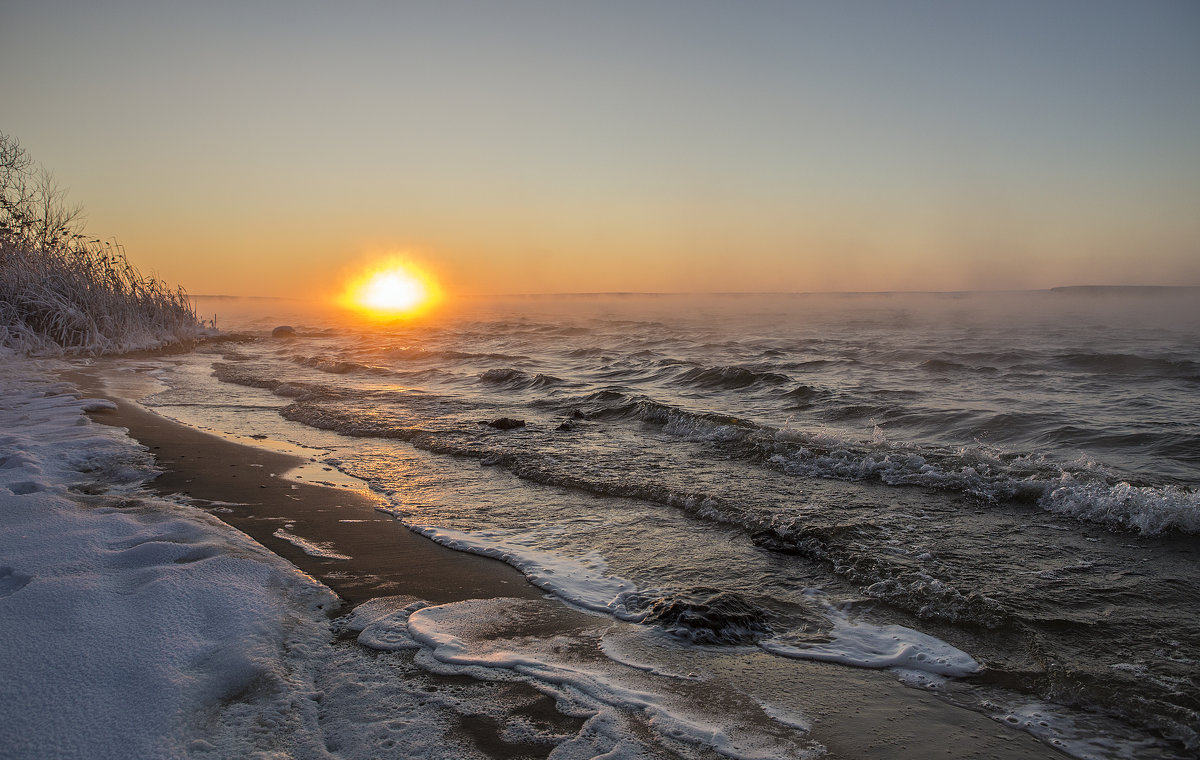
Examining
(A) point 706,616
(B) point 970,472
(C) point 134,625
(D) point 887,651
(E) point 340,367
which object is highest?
(E) point 340,367

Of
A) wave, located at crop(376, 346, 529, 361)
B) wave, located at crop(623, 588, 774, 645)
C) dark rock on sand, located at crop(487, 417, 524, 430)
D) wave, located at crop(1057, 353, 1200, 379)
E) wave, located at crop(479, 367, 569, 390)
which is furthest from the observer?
wave, located at crop(376, 346, 529, 361)

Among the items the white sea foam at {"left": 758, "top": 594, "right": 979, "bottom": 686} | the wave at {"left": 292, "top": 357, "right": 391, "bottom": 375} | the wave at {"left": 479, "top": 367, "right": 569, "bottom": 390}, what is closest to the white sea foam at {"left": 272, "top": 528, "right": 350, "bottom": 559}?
the white sea foam at {"left": 758, "top": 594, "right": 979, "bottom": 686}

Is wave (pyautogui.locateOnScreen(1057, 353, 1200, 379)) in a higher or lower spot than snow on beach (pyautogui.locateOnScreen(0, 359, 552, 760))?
higher

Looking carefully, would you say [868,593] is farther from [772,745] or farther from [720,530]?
[772,745]

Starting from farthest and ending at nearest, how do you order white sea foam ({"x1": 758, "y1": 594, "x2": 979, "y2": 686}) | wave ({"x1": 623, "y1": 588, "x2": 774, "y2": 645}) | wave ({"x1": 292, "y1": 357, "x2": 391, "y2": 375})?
wave ({"x1": 292, "y1": 357, "x2": 391, "y2": 375}) < wave ({"x1": 623, "y1": 588, "x2": 774, "y2": 645}) < white sea foam ({"x1": 758, "y1": 594, "x2": 979, "y2": 686})

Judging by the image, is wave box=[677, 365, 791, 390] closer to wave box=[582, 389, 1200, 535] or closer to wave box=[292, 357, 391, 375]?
wave box=[582, 389, 1200, 535]

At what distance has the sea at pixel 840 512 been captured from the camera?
121 inches

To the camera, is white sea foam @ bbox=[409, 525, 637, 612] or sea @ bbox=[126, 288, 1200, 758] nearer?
sea @ bbox=[126, 288, 1200, 758]

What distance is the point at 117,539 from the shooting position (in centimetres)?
384

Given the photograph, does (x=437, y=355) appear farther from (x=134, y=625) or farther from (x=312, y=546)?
(x=134, y=625)

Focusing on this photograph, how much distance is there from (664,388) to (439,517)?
810 centimetres

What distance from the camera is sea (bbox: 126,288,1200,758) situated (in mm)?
3070

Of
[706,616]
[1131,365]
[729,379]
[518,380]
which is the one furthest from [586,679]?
[1131,365]

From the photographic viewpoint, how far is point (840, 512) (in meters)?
5.27
